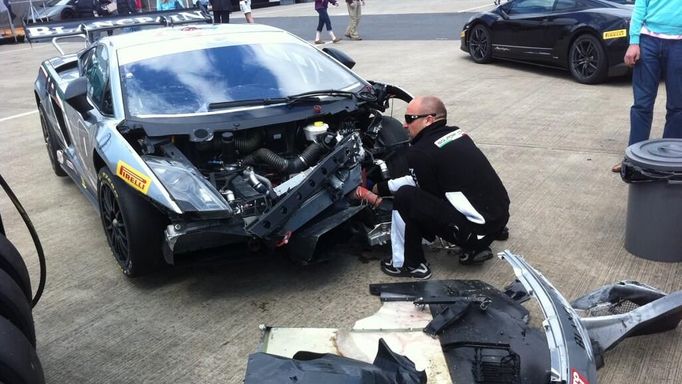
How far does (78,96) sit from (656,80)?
172 inches

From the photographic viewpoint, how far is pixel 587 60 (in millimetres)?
8672

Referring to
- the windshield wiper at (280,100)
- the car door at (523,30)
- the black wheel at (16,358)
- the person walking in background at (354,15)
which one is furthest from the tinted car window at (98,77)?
the person walking in background at (354,15)

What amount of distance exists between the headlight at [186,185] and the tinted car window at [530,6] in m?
7.44

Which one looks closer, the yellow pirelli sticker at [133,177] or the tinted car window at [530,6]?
the yellow pirelli sticker at [133,177]

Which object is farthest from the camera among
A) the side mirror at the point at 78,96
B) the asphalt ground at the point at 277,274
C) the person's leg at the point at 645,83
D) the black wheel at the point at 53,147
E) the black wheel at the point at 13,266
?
the black wheel at the point at 53,147

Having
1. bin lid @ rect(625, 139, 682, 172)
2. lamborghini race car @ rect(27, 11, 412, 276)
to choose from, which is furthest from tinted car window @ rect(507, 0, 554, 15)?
bin lid @ rect(625, 139, 682, 172)

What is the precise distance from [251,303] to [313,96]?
1.50m

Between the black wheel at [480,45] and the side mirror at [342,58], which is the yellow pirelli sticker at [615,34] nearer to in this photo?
the black wheel at [480,45]

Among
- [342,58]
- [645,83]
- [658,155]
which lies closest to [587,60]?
[645,83]

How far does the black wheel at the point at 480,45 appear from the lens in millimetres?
10519

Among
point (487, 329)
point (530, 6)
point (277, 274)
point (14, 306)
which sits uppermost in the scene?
point (530, 6)

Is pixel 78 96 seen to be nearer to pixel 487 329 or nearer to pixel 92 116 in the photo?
pixel 92 116

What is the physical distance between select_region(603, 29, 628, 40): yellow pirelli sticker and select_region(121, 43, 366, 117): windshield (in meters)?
4.82

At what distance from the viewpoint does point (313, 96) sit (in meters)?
4.30
